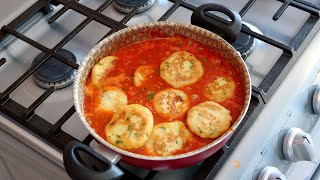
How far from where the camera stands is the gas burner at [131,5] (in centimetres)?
97

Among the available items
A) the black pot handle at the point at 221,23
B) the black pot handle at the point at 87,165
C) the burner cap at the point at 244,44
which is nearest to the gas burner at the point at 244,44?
the burner cap at the point at 244,44

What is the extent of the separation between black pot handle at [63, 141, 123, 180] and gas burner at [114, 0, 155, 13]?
0.41 meters

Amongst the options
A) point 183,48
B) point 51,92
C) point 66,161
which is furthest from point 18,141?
point 183,48

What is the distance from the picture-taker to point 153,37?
804mm

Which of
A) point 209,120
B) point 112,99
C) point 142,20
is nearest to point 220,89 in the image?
point 209,120

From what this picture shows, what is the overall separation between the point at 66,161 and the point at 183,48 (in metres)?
0.29

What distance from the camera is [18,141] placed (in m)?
0.79

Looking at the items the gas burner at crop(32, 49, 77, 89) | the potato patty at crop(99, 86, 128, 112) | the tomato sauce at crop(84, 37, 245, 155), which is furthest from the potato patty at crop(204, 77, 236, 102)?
the gas burner at crop(32, 49, 77, 89)

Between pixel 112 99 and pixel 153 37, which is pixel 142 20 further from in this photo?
pixel 112 99

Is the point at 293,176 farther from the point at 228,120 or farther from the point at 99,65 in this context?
the point at 99,65

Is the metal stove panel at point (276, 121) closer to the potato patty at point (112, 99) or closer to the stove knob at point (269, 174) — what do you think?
the stove knob at point (269, 174)

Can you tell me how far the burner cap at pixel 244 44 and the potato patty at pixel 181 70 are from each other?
0.49 feet

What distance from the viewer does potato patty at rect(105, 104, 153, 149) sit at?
0.67m

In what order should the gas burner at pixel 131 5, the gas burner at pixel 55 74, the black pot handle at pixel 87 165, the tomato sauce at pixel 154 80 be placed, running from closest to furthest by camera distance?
the black pot handle at pixel 87 165
the tomato sauce at pixel 154 80
the gas burner at pixel 55 74
the gas burner at pixel 131 5
